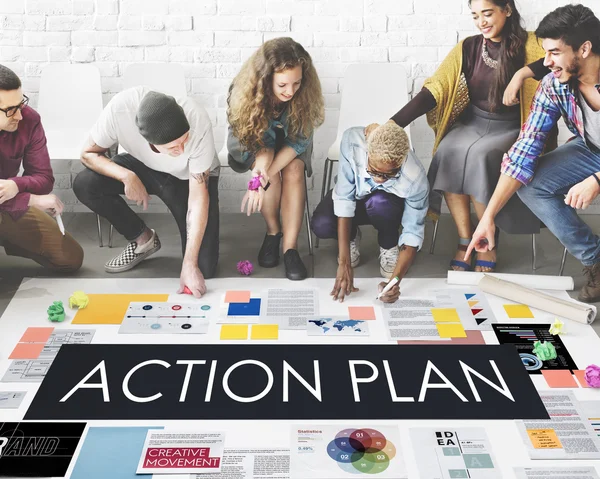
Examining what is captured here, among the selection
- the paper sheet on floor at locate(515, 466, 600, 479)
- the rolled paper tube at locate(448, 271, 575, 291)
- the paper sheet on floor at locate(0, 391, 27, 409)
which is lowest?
the paper sheet on floor at locate(0, 391, 27, 409)

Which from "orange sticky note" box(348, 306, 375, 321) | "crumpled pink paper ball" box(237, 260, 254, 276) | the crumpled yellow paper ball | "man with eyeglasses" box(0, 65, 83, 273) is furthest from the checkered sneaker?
"orange sticky note" box(348, 306, 375, 321)

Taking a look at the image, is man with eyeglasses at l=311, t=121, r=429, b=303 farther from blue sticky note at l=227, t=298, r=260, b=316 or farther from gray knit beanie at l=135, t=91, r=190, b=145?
gray knit beanie at l=135, t=91, r=190, b=145

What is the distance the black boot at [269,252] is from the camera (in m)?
3.86

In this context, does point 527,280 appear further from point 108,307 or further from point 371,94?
point 108,307

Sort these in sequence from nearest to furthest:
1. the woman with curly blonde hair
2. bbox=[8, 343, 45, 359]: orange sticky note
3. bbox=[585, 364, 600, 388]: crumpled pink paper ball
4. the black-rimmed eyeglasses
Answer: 1. bbox=[585, 364, 600, 388]: crumpled pink paper ball
2. bbox=[8, 343, 45, 359]: orange sticky note
3. the black-rimmed eyeglasses
4. the woman with curly blonde hair

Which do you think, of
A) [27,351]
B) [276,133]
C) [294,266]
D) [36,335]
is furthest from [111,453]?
[276,133]

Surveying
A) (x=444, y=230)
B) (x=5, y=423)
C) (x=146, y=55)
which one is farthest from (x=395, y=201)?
(x=5, y=423)

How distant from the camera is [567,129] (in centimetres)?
346

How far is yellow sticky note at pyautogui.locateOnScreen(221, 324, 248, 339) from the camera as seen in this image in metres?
3.24

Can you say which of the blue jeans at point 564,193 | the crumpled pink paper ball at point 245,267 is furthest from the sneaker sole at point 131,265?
the blue jeans at point 564,193

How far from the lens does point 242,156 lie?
143 inches

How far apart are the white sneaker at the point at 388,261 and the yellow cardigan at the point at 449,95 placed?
1.89 feet

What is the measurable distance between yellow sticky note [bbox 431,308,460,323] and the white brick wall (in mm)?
782

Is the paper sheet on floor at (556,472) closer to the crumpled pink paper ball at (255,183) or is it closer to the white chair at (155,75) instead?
the crumpled pink paper ball at (255,183)
